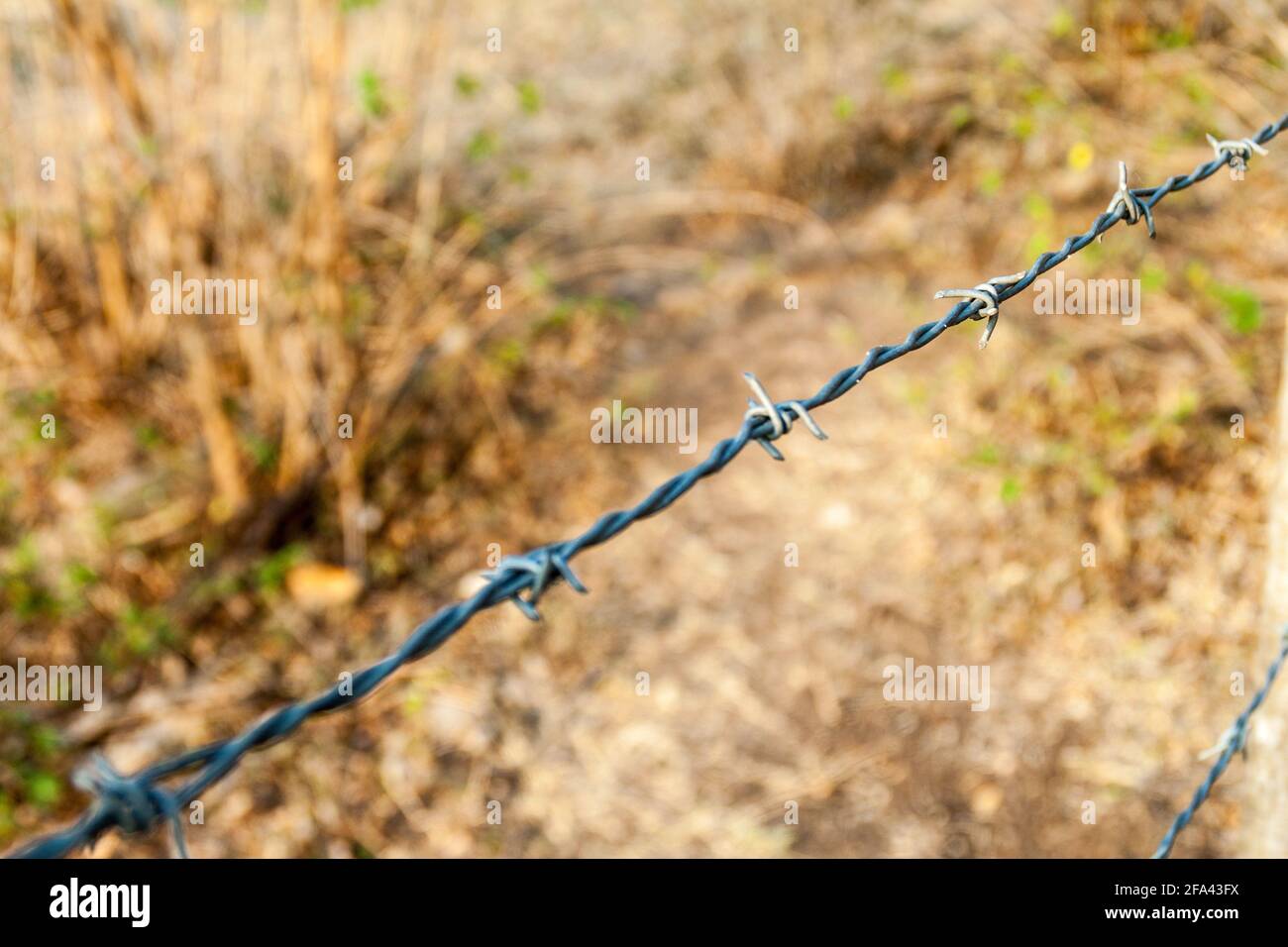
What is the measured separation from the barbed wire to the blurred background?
1785 millimetres

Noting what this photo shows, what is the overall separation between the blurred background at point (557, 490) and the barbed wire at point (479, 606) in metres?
1.78

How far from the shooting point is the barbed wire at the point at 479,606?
0.67 meters

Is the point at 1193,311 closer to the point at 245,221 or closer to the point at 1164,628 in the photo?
the point at 1164,628

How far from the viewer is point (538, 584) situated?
0.90 metres

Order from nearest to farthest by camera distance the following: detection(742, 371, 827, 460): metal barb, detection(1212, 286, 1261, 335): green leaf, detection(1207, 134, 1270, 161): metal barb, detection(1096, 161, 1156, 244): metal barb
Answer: detection(742, 371, 827, 460): metal barb < detection(1096, 161, 1156, 244): metal barb < detection(1207, 134, 1270, 161): metal barb < detection(1212, 286, 1261, 335): green leaf

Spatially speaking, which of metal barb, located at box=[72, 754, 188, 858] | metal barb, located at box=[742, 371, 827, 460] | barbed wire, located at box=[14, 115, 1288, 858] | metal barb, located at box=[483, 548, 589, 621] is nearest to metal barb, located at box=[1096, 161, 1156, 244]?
barbed wire, located at box=[14, 115, 1288, 858]

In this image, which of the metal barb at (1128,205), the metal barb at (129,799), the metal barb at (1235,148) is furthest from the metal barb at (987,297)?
the metal barb at (129,799)

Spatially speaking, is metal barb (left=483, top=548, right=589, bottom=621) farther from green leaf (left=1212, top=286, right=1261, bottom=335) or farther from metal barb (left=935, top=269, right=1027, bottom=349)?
green leaf (left=1212, top=286, right=1261, bottom=335)

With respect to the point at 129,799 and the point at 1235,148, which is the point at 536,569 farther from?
the point at 1235,148

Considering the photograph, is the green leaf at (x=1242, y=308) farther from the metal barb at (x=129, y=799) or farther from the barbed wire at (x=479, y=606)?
the metal barb at (x=129, y=799)

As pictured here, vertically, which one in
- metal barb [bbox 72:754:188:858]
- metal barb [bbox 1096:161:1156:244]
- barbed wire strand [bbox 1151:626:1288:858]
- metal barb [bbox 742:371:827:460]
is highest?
metal barb [bbox 1096:161:1156:244]

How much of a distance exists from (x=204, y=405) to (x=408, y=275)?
0.81m

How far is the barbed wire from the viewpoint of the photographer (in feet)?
2.21

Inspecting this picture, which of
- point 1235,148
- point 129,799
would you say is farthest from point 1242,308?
point 129,799
